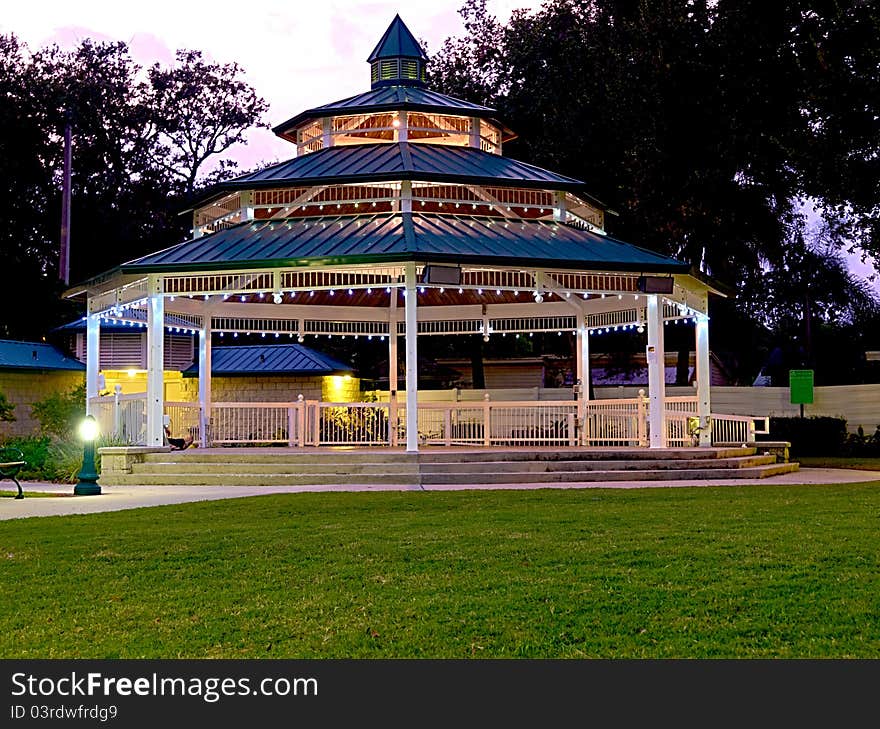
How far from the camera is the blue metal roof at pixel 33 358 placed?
34.1 metres

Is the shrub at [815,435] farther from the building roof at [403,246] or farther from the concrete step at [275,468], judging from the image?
the concrete step at [275,468]

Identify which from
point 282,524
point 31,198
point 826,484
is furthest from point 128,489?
point 31,198

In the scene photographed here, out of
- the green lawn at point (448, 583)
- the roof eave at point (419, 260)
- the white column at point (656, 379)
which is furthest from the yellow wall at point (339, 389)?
the green lawn at point (448, 583)

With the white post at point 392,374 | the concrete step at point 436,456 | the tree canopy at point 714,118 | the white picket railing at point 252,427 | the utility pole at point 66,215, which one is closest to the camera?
the concrete step at point 436,456

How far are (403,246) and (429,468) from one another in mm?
4011

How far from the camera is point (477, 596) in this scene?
8.17m

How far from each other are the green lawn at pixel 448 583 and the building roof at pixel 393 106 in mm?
13223

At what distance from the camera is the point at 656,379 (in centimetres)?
2120

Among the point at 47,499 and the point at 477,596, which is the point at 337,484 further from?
the point at 477,596

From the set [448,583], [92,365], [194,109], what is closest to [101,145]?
[194,109]

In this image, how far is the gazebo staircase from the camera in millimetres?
19484

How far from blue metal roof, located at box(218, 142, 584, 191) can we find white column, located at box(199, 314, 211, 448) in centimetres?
365

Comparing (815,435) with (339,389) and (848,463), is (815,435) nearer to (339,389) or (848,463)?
(848,463)
